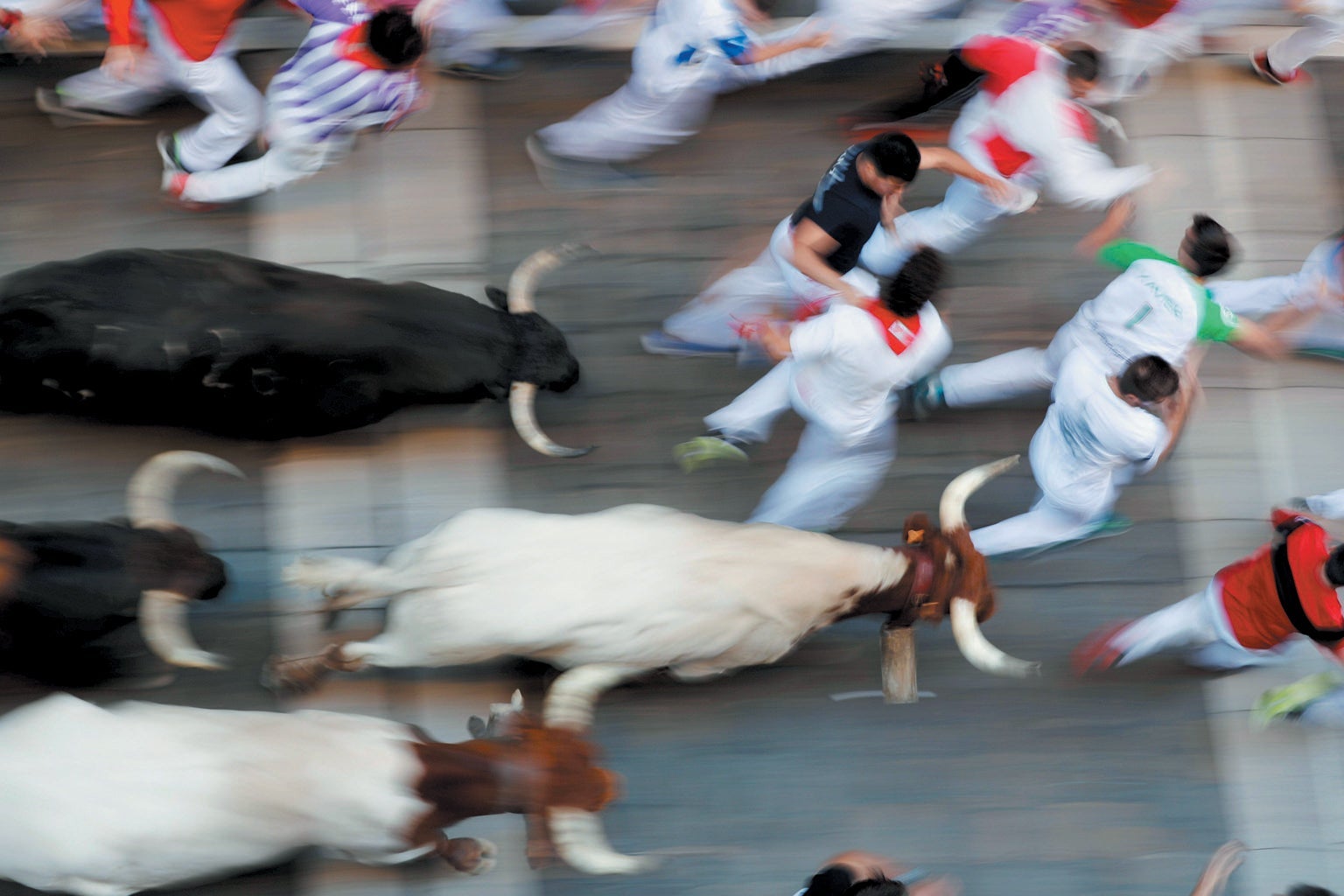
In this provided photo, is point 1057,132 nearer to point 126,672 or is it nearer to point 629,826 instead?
point 629,826

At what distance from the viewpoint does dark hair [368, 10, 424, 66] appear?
4.92 m

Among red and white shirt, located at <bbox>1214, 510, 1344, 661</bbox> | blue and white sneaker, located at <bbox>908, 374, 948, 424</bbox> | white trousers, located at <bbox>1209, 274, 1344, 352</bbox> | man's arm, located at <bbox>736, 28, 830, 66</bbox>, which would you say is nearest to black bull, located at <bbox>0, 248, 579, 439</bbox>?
man's arm, located at <bbox>736, 28, 830, 66</bbox>

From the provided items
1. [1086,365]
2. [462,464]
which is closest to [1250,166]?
[1086,365]

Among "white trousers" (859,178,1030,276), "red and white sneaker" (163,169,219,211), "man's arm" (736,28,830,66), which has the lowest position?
"white trousers" (859,178,1030,276)

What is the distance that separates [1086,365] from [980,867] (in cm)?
197

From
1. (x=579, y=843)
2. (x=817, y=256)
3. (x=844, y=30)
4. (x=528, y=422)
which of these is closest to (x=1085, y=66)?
(x=844, y=30)

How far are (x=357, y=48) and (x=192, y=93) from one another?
0.88 metres

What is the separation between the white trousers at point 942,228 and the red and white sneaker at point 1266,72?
1.73m

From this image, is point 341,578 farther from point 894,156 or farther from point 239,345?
point 894,156

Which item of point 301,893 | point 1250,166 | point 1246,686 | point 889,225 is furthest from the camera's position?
point 1250,166

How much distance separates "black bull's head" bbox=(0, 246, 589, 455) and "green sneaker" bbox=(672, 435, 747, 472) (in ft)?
1.92

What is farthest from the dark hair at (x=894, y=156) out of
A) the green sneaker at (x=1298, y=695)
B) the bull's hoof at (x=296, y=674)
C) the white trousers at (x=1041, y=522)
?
the bull's hoof at (x=296, y=674)

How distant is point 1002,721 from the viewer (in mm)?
5277

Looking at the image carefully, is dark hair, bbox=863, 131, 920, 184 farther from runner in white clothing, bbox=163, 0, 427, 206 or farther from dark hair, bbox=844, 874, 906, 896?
dark hair, bbox=844, 874, 906, 896
